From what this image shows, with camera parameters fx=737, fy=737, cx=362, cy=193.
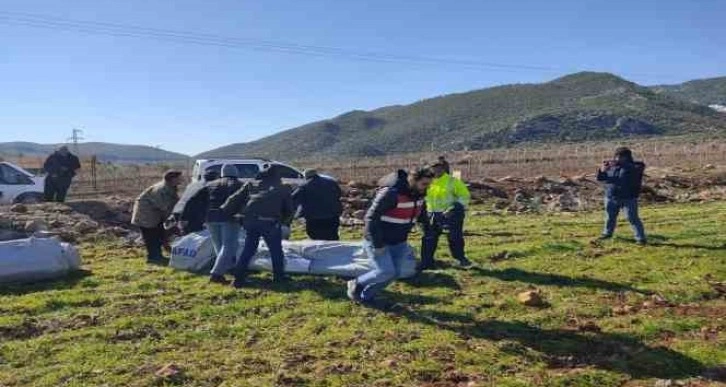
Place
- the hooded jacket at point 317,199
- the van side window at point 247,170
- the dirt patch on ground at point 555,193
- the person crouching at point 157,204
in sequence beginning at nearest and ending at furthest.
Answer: the hooded jacket at point 317,199 < the person crouching at point 157,204 < the dirt patch on ground at point 555,193 < the van side window at point 247,170

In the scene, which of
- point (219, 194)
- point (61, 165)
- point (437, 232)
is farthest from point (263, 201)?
point (61, 165)

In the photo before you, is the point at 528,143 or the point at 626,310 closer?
the point at 626,310

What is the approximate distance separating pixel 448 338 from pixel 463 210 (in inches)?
149

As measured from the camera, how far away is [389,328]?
761 centimetres

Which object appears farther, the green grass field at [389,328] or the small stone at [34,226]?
the small stone at [34,226]

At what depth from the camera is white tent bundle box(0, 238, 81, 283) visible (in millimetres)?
10055

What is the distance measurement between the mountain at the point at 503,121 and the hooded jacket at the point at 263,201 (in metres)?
89.0

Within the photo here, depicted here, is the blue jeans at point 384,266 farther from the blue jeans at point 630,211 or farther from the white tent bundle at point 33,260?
the blue jeans at point 630,211

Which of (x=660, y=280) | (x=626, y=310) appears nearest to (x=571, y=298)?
(x=626, y=310)

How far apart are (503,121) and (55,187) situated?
10181 cm

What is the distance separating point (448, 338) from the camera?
7297 millimetres

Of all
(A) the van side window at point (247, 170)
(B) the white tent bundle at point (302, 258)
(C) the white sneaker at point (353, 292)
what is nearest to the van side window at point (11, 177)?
(A) the van side window at point (247, 170)

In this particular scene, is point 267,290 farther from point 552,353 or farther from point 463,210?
point 552,353

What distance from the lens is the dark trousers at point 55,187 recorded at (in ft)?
67.5
